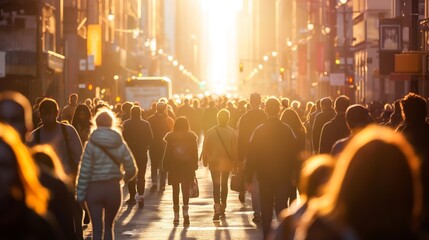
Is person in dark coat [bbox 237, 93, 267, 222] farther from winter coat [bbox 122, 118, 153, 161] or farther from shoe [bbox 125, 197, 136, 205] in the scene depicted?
shoe [bbox 125, 197, 136, 205]

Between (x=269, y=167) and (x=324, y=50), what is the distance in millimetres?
99444

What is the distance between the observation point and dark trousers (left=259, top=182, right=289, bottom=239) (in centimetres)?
1586

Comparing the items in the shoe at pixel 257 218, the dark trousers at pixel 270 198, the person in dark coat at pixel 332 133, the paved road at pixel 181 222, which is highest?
the person in dark coat at pixel 332 133

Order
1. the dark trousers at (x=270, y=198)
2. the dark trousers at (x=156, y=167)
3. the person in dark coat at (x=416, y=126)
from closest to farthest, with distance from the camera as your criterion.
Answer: the person in dark coat at (x=416, y=126)
the dark trousers at (x=270, y=198)
the dark trousers at (x=156, y=167)

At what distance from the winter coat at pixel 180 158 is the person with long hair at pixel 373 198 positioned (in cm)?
1520

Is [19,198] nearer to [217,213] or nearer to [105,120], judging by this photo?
[105,120]

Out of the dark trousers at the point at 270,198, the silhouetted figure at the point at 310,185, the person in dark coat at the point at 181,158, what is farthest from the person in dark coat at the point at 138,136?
the silhouetted figure at the point at 310,185

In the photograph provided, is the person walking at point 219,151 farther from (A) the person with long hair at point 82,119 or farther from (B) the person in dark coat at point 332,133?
(B) the person in dark coat at point 332,133

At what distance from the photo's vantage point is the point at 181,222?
69.1 ft

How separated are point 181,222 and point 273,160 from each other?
562cm

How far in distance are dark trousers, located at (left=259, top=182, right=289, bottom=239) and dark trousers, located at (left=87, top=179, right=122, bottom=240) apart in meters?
2.82

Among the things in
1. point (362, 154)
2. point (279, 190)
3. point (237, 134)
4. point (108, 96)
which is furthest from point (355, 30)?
point (362, 154)

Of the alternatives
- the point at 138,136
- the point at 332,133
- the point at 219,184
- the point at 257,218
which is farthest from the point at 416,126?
the point at 138,136

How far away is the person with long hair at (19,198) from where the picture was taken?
15.9ft
